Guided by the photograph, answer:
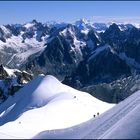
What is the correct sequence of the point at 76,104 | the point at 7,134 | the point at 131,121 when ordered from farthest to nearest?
the point at 76,104 → the point at 7,134 → the point at 131,121

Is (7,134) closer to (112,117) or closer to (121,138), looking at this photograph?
(112,117)

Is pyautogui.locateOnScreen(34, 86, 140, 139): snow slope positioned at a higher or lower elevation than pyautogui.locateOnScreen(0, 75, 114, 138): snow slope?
higher

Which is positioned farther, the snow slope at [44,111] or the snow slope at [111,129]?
the snow slope at [44,111]

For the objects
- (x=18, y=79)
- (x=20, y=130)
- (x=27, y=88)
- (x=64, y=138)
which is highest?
(x=64, y=138)

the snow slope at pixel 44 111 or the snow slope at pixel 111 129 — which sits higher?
the snow slope at pixel 111 129

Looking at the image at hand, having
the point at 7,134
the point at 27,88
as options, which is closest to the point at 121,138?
the point at 7,134

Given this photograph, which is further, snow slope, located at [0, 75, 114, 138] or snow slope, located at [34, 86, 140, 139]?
snow slope, located at [0, 75, 114, 138]

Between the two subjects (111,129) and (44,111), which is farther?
(44,111)

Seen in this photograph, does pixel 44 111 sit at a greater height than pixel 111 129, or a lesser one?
lesser
